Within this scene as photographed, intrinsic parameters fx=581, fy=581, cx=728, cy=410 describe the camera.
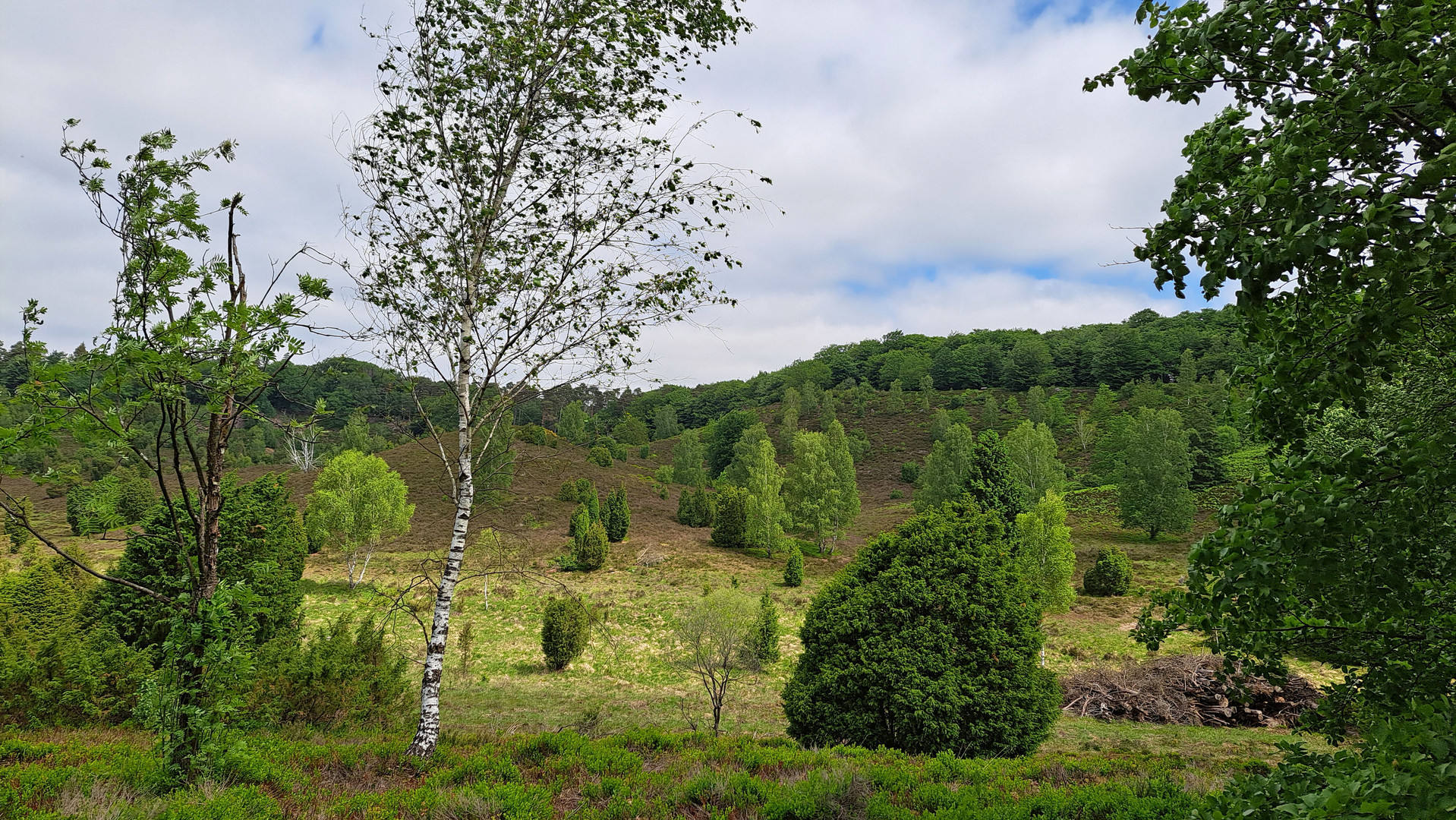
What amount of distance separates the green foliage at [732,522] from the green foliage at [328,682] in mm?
26712

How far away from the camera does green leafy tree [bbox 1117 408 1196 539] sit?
36469 millimetres

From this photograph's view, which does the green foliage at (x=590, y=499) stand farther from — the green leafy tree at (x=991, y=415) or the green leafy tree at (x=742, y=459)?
the green leafy tree at (x=991, y=415)

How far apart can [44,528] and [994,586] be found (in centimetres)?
4976

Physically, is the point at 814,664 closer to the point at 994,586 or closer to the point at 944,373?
the point at 994,586

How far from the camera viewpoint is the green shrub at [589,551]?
30.2 metres

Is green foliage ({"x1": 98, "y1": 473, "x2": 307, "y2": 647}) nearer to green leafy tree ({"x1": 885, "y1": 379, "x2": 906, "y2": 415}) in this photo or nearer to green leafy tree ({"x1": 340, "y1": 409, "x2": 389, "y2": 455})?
green leafy tree ({"x1": 340, "y1": 409, "x2": 389, "y2": 455})

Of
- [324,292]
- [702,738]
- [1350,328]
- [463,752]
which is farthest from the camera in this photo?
[702,738]

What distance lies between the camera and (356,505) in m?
26.9

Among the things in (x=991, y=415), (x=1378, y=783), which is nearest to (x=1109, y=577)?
(x=1378, y=783)

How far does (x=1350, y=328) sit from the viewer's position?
2.40 metres

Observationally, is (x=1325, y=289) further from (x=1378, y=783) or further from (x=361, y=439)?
(x=361, y=439)

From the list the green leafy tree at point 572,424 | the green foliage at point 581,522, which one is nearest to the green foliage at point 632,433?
the green leafy tree at point 572,424

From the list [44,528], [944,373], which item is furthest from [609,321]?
[944,373]

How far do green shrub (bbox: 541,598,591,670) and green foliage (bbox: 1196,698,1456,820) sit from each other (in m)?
17.8
